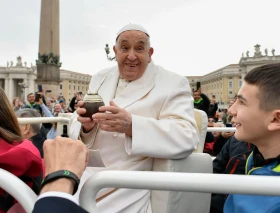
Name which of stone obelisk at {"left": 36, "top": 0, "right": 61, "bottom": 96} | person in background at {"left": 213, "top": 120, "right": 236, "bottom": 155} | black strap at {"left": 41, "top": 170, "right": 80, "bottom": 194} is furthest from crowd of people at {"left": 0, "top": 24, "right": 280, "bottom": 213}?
stone obelisk at {"left": 36, "top": 0, "right": 61, "bottom": 96}

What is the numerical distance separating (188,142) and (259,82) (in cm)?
51

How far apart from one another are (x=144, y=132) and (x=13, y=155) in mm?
665

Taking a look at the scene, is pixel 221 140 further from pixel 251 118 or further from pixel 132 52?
pixel 251 118

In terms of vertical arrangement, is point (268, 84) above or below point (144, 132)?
above

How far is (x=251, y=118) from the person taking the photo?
1.18 metres

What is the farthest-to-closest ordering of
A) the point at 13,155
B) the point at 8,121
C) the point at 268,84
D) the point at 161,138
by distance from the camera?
the point at 161,138 < the point at 8,121 < the point at 268,84 < the point at 13,155

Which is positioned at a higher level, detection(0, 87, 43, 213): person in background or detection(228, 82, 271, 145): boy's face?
detection(228, 82, 271, 145): boy's face

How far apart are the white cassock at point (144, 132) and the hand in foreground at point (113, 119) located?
0.05 metres

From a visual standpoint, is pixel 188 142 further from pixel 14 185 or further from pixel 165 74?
pixel 14 185

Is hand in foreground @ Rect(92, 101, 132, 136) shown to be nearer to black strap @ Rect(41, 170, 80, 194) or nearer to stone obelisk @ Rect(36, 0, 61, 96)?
black strap @ Rect(41, 170, 80, 194)

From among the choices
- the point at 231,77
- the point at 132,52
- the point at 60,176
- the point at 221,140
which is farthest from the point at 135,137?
the point at 231,77

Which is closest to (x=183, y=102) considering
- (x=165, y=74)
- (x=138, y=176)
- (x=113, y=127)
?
(x=165, y=74)

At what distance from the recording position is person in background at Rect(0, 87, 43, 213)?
105cm

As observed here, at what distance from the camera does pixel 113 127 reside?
4.89ft
